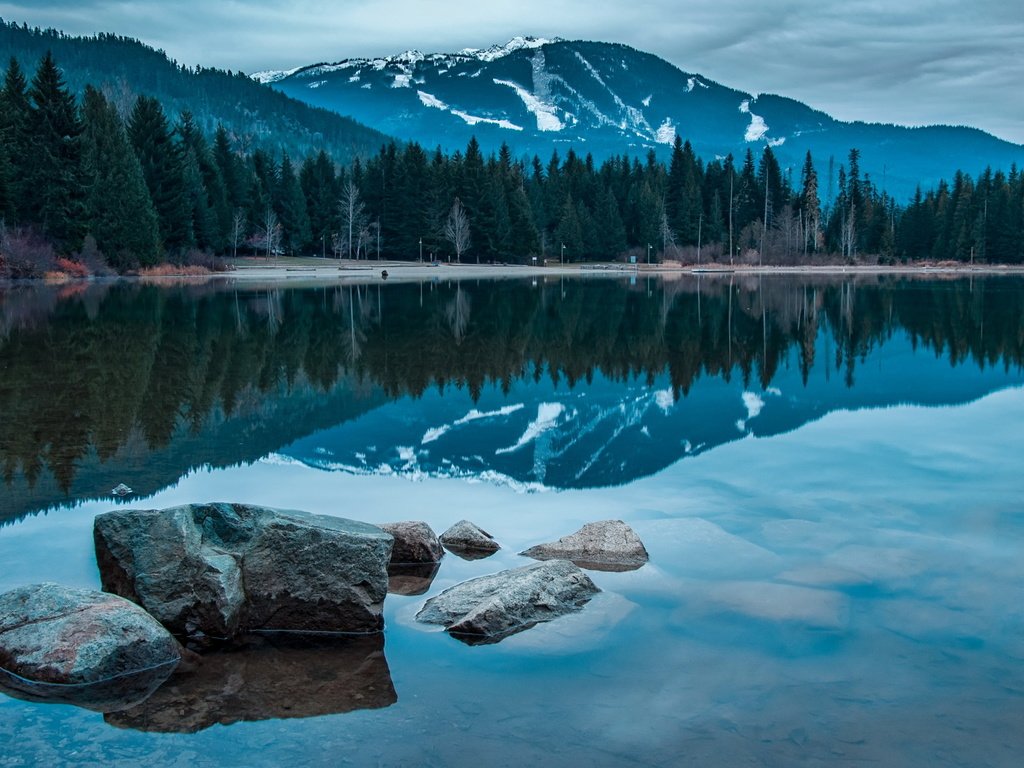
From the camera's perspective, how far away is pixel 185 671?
7500 millimetres

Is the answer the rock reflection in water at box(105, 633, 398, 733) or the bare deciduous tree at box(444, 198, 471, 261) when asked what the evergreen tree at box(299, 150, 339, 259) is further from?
the rock reflection in water at box(105, 633, 398, 733)

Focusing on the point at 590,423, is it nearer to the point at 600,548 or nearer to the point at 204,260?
the point at 600,548

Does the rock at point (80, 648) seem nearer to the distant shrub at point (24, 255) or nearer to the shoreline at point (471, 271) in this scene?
the shoreline at point (471, 271)

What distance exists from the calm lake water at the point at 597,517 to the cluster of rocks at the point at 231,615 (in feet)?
0.25

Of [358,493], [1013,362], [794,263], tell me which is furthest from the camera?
[794,263]

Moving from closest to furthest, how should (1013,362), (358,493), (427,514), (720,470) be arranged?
(427,514) < (358,493) < (720,470) < (1013,362)

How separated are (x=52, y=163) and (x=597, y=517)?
203 feet

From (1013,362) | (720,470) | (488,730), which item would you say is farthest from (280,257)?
(488,730)

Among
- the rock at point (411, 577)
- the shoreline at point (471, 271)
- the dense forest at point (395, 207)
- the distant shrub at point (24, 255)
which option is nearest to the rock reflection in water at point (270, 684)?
A: the rock at point (411, 577)

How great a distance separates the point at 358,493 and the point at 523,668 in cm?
561

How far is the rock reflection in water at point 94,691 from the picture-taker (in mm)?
6922

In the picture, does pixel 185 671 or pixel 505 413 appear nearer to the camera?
pixel 185 671

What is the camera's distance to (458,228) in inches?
4109

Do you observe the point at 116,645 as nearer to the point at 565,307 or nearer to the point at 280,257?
the point at 565,307
